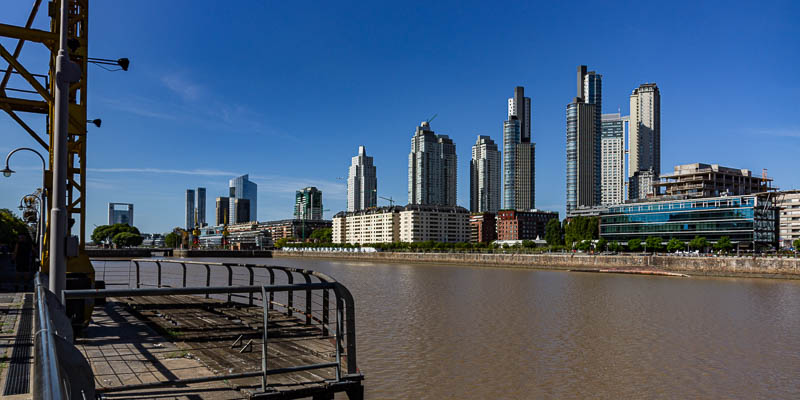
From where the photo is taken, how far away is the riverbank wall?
73.1m

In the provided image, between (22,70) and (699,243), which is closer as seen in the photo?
(22,70)

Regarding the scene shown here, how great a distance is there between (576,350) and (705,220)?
12610cm

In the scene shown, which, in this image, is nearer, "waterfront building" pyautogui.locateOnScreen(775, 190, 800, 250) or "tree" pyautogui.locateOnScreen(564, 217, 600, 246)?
"tree" pyautogui.locateOnScreen(564, 217, 600, 246)

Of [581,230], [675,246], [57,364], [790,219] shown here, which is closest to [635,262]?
[675,246]

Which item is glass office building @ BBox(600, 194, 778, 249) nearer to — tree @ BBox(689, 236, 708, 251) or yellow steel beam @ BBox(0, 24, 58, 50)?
tree @ BBox(689, 236, 708, 251)

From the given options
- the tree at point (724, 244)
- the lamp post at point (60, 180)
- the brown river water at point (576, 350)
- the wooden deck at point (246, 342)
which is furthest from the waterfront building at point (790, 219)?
the lamp post at point (60, 180)

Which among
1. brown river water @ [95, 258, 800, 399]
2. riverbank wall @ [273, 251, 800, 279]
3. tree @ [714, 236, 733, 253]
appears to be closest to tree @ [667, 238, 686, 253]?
tree @ [714, 236, 733, 253]

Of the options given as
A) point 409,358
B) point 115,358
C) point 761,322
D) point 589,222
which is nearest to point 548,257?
point 589,222

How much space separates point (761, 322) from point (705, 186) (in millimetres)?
161073

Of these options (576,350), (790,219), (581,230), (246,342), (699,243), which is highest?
(790,219)

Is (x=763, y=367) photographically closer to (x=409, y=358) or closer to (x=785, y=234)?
(x=409, y=358)

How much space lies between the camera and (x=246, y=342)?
1219 cm

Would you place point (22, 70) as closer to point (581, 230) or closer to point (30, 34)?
point (30, 34)

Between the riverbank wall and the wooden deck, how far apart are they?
7412 cm
